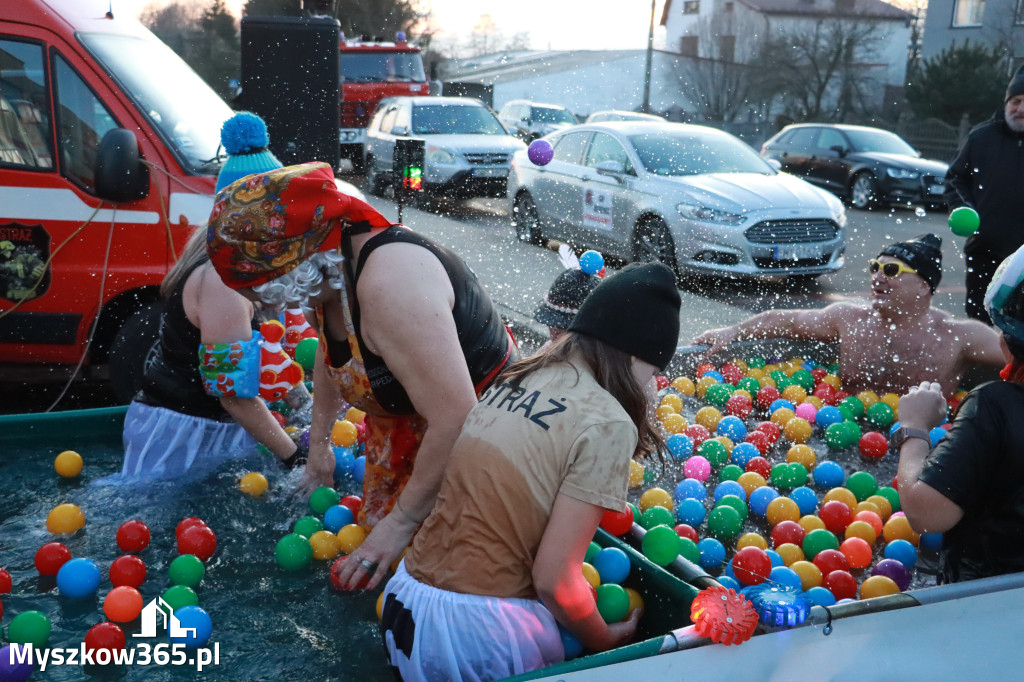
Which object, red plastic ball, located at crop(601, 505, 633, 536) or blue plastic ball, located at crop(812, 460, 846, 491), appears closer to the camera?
red plastic ball, located at crop(601, 505, 633, 536)

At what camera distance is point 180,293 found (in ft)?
13.4

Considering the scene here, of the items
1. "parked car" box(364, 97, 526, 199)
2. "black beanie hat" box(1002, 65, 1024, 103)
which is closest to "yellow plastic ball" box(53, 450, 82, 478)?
"black beanie hat" box(1002, 65, 1024, 103)

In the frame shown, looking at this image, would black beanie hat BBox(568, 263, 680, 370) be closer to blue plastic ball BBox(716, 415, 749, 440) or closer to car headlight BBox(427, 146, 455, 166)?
blue plastic ball BBox(716, 415, 749, 440)

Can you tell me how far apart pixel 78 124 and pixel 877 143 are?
17.0 meters

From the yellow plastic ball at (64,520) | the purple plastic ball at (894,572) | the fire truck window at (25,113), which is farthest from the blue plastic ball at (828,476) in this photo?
the fire truck window at (25,113)

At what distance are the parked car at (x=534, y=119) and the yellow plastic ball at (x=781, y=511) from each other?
78.1 ft

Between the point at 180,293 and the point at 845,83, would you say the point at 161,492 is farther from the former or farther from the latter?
the point at 845,83

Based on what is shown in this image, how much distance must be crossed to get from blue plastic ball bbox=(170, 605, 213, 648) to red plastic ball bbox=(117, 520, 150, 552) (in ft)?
2.37

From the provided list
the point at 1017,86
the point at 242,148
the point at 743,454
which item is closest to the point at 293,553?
the point at 242,148

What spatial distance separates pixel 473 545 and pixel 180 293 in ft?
7.43

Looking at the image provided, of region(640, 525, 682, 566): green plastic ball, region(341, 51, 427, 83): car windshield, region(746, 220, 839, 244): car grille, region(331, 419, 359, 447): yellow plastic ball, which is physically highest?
region(341, 51, 427, 83): car windshield

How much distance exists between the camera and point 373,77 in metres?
23.2

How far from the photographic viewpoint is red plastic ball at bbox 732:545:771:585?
3758 mm

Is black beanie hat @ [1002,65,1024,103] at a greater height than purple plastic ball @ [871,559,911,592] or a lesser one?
greater
